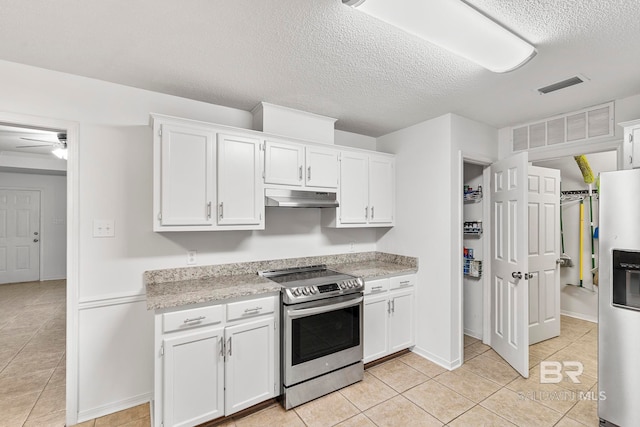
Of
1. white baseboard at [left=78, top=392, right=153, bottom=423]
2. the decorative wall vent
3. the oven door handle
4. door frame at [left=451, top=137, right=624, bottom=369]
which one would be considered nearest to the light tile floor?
white baseboard at [left=78, top=392, right=153, bottom=423]

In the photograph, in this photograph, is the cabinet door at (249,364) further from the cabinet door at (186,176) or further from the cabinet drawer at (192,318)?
the cabinet door at (186,176)

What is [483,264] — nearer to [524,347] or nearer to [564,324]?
[524,347]

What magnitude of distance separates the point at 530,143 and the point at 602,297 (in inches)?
68.4

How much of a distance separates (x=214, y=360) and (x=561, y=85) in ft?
10.6

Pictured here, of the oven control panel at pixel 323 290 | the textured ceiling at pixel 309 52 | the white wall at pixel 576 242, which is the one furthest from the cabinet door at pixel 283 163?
the white wall at pixel 576 242

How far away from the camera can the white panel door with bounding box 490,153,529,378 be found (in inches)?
105

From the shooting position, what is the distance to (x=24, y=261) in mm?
6137

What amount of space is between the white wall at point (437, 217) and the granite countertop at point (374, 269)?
0.63ft

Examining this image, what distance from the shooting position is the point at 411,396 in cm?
240

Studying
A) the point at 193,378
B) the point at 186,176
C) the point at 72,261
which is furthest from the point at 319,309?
the point at 72,261

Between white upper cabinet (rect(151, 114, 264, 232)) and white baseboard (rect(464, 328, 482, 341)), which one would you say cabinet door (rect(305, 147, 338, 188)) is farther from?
white baseboard (rect(464, 328, 482, 341))

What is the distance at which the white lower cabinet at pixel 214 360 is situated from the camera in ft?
6.16

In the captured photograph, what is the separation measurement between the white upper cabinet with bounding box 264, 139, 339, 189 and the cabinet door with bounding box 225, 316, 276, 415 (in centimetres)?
117

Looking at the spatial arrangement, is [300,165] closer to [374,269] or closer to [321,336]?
[374,269]
